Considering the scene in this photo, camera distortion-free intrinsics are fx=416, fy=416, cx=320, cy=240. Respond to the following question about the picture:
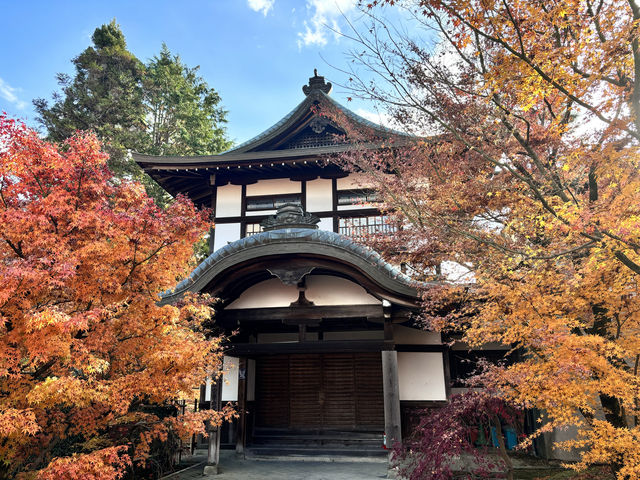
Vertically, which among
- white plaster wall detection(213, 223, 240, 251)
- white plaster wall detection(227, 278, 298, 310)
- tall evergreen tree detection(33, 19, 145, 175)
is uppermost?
tall evergreen tree detection(33, 19, 145, 175)

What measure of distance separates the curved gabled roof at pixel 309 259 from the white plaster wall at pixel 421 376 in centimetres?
310

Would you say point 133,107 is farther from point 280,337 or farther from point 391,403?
point 391,403

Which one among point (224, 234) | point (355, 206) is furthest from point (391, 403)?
point (224, 234)

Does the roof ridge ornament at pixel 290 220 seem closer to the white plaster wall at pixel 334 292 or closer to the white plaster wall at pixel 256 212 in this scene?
the white plaster wall at pixel 334 292

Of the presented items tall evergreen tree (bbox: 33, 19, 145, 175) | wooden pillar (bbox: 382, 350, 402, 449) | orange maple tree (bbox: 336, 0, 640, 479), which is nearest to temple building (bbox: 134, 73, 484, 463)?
wooden pillar (bbox: 382, 350, 402, 449)

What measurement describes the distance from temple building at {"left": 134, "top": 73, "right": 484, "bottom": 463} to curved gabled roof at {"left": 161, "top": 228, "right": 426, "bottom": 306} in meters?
0.02

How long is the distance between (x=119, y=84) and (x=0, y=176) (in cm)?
2251

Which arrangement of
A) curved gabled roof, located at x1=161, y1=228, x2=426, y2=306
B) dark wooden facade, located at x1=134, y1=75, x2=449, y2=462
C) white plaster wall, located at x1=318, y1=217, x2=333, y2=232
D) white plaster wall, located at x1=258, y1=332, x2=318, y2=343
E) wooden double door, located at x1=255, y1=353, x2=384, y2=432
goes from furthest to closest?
white plaster wall, located at x1=258, y1=332, x2=318, y2=343 → white plaster wall, located at x1=318, y1=217, x2=333, y2=232 → wooden double door, located at x1=255, y1=353, x2=384, y2=432 → dark wooden facade, located at x1=134, y1=75, x2=449, y2=462 → curved gabled roof, located at x1=161, y1=228, x2=426, y2=306

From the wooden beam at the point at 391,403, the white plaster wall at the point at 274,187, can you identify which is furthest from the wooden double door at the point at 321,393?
the white plaster wall at the point at 274,187

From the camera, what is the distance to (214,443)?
951 cm

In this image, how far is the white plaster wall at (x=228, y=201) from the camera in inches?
534

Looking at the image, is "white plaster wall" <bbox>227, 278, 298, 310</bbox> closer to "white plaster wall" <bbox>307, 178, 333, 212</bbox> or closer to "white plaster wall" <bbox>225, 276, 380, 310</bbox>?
"white plaster wall" <bbox>225, 276, 380, 310</bbox>

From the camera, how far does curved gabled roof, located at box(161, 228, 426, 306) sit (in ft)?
30.2

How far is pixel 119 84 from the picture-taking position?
81.9ft
